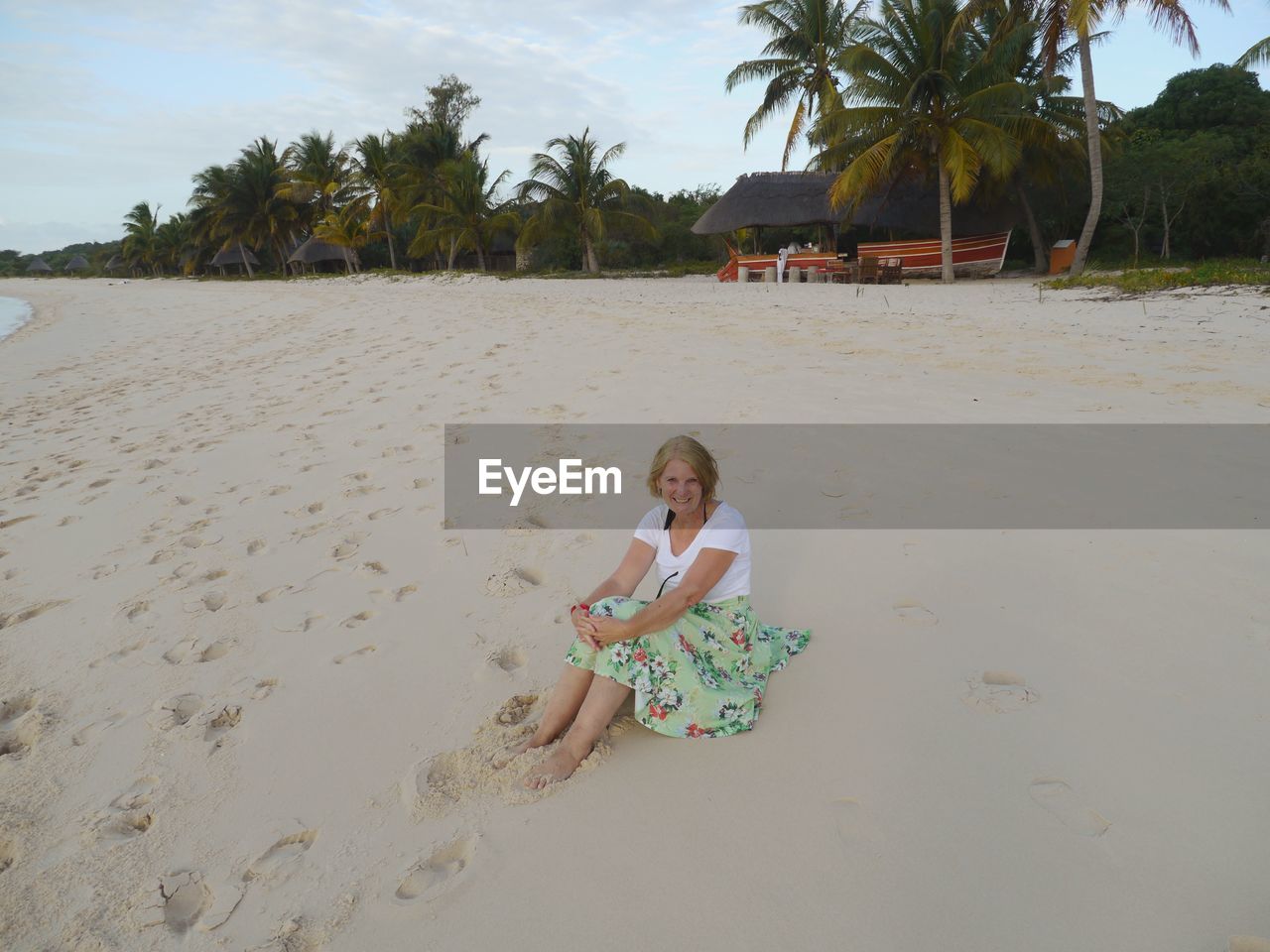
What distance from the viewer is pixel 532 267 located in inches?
1027

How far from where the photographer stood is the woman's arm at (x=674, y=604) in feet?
6.64

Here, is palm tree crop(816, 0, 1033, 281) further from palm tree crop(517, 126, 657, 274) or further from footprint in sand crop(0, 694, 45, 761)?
footprint in sand crop(0, 694, 45, 761)

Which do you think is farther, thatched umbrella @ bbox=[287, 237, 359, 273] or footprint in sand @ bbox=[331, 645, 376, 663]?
thatched umbrella @ bbox=[287, 237, 359, 273]

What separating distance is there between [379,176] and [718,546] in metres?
28.2

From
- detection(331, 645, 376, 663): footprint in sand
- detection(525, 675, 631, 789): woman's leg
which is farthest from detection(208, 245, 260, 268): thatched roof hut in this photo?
detection(525, 675, 631, 789): woman's leg

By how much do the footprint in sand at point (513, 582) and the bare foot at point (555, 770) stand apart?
106 centimetres

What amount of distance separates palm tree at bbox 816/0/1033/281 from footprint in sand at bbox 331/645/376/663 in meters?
13.5

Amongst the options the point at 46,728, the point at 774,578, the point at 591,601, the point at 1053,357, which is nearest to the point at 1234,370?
the point at 1053,357

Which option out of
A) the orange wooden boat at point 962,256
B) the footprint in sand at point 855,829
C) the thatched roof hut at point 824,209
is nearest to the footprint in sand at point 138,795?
the footprint in sand at point 855,829

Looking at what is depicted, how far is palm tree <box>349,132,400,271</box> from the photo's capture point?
2611 cm

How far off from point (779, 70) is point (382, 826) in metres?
20.9

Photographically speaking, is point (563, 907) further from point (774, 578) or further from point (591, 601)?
point (774, 578)

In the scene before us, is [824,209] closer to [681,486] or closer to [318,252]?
[681,486]

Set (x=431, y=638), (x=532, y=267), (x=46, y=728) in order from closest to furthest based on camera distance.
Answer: (x=46, y=728), (x=431, y=638), (x=532, y=267)
